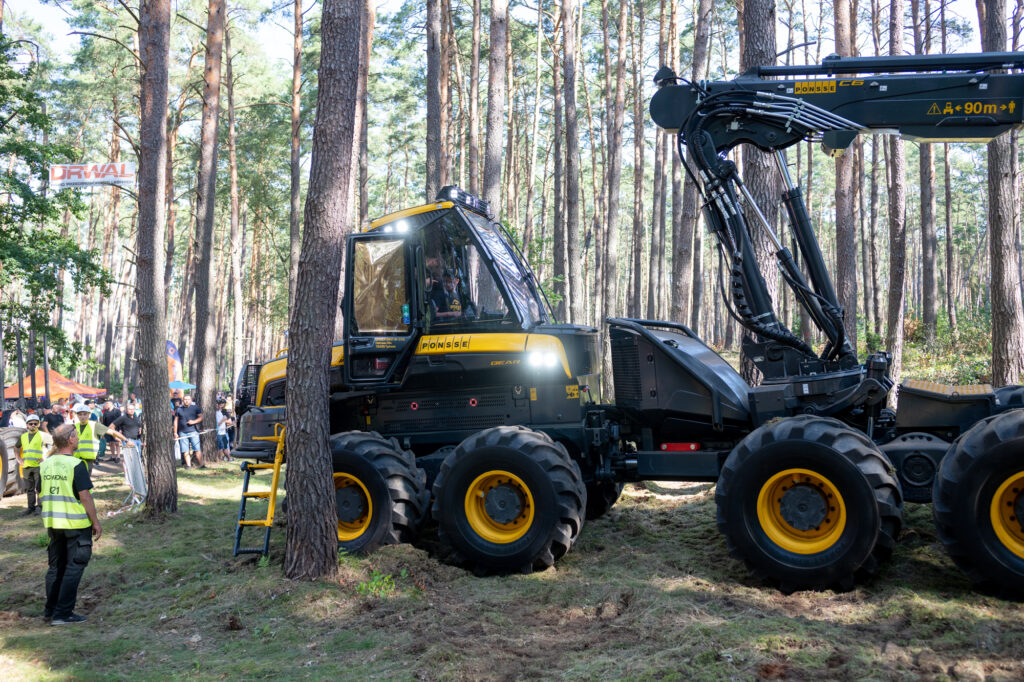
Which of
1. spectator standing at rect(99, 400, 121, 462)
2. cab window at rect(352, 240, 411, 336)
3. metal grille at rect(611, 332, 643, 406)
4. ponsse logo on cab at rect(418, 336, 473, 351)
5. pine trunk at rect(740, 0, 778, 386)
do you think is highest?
pine trunk at rect(740, 0, 778, 386)

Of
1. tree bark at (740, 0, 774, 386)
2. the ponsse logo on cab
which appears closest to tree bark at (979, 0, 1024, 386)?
tree bark at (740, 0, 774, 386)

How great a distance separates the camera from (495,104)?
48.6 feet

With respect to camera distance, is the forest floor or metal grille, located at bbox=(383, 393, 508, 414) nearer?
the forest floor

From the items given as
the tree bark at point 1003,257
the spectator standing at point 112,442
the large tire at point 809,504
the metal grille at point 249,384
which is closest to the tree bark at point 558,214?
the spectator standing at point 112,442

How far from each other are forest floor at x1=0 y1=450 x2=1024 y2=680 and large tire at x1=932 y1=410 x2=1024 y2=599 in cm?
22

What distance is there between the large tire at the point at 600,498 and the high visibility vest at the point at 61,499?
486cm

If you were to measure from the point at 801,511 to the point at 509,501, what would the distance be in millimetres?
2460

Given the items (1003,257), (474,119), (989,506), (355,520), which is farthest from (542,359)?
(474,119)

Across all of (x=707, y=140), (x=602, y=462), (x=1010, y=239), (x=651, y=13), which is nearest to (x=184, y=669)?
(x=602, y=462)

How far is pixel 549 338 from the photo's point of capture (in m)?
7.31

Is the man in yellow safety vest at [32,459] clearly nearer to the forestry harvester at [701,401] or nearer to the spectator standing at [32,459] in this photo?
the spectator standing at [32,459]

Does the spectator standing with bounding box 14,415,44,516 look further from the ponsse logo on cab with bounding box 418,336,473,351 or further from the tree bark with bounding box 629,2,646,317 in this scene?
the tree bark with bounding box 629,2,646,317

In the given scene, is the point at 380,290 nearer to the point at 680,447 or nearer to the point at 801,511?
the point at 680,447

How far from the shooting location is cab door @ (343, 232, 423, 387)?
25.0 feet
